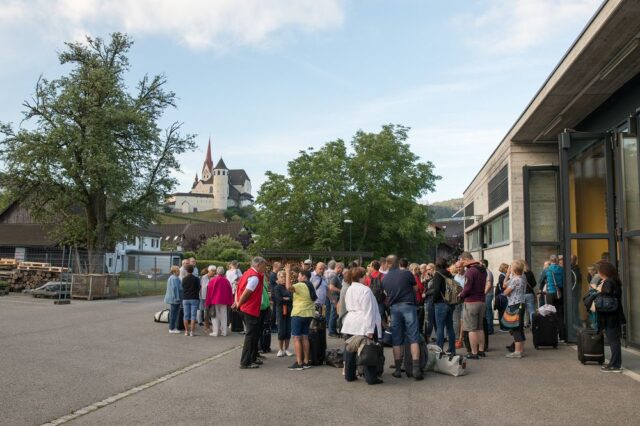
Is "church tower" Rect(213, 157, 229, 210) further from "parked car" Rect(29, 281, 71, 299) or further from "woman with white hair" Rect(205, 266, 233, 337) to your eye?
"woman with white hair" Rect(205, 266, 233, 337)

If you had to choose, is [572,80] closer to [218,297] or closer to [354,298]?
[354,298]

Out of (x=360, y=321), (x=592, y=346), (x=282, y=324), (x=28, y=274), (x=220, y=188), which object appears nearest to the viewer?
(x=360, y=321)

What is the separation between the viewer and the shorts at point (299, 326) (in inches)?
391

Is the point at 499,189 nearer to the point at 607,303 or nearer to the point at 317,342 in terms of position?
the point at 607,303

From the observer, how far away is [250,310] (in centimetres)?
973

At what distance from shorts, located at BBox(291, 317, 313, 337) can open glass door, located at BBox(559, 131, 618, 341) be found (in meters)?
5.65

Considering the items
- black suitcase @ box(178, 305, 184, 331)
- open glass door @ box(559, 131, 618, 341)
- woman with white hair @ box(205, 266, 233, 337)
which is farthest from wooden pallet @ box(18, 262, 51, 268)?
open glass door @ box(559, 131, 618, 341)

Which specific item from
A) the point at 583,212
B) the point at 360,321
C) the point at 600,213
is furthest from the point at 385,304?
the point at 583,212

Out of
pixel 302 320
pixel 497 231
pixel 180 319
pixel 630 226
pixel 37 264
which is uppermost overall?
pixel 497 231

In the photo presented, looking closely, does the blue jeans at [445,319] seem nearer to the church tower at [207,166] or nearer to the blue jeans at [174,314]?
the blue jeans at [174,314]

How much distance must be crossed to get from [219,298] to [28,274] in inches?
932

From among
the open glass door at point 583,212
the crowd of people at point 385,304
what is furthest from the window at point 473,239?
the crowd of people at point 385,304

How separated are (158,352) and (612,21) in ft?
32.8

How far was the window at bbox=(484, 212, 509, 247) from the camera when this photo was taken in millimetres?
20334
